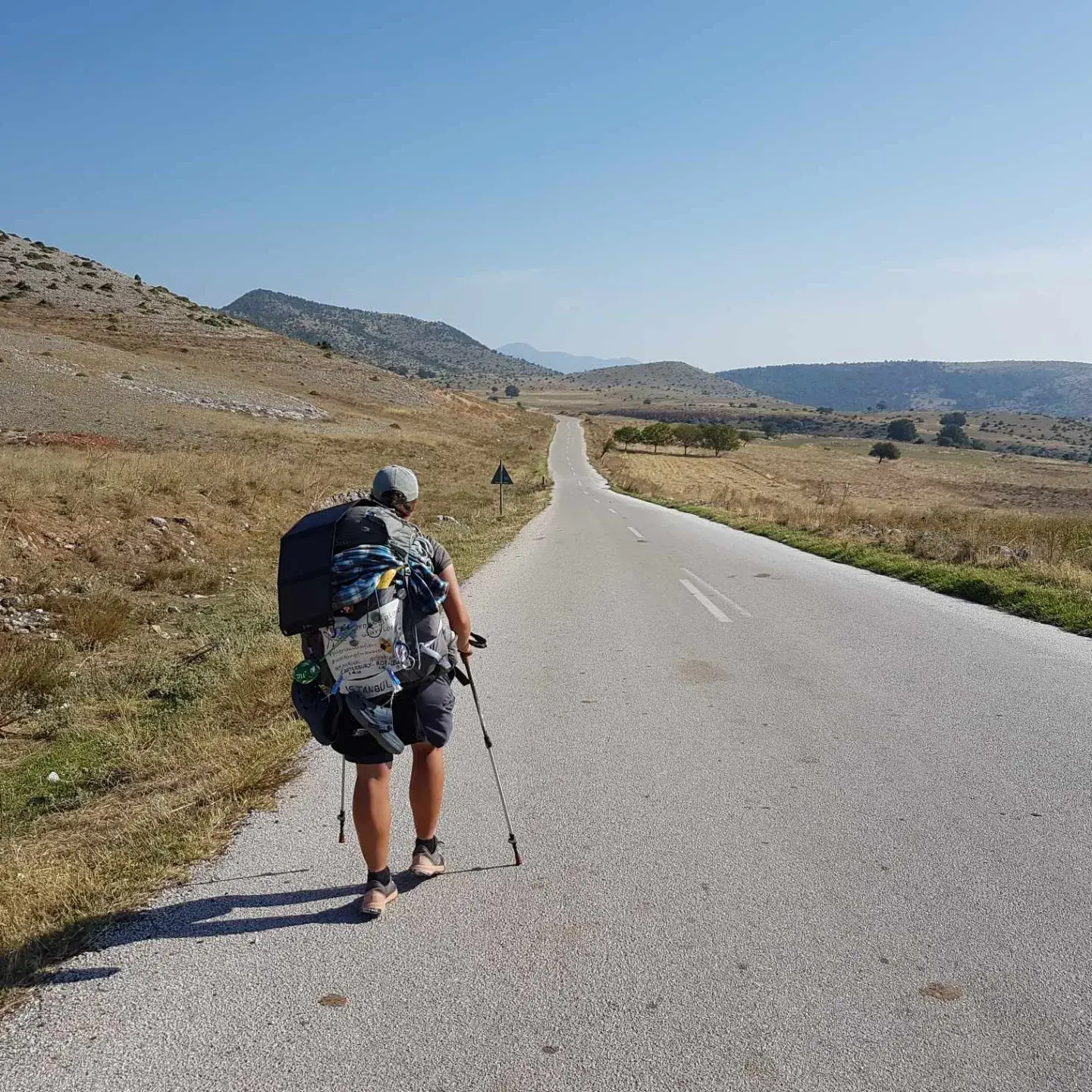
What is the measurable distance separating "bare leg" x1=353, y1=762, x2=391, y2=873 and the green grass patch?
7890mm

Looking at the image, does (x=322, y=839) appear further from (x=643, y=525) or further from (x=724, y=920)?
(x=643, y=525)

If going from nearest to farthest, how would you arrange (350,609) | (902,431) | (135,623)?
(350,609), (135,623), (902,431)

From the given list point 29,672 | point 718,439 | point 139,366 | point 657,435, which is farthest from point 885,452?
point 29,672

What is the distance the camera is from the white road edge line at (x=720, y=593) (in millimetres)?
9766

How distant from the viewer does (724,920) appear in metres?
3.21

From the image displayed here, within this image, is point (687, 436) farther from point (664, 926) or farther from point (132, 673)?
point (664, 926)

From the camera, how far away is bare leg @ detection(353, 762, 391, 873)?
3314 mm

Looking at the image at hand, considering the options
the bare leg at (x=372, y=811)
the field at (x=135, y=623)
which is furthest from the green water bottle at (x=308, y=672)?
the field at (x=135, y=623)

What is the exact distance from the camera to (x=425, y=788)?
3633 millimetres

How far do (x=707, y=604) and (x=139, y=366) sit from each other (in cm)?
4094

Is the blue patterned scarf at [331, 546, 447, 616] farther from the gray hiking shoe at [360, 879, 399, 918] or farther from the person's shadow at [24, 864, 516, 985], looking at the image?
the person's shadow at [24, 864, 516, 985]

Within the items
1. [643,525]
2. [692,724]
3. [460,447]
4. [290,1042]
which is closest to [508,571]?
[692,724]

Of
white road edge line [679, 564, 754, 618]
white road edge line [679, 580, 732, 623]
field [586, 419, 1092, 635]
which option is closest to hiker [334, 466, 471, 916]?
white road edge line [679, 580, 732, 623]

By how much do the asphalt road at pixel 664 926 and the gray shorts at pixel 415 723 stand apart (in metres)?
0.70
